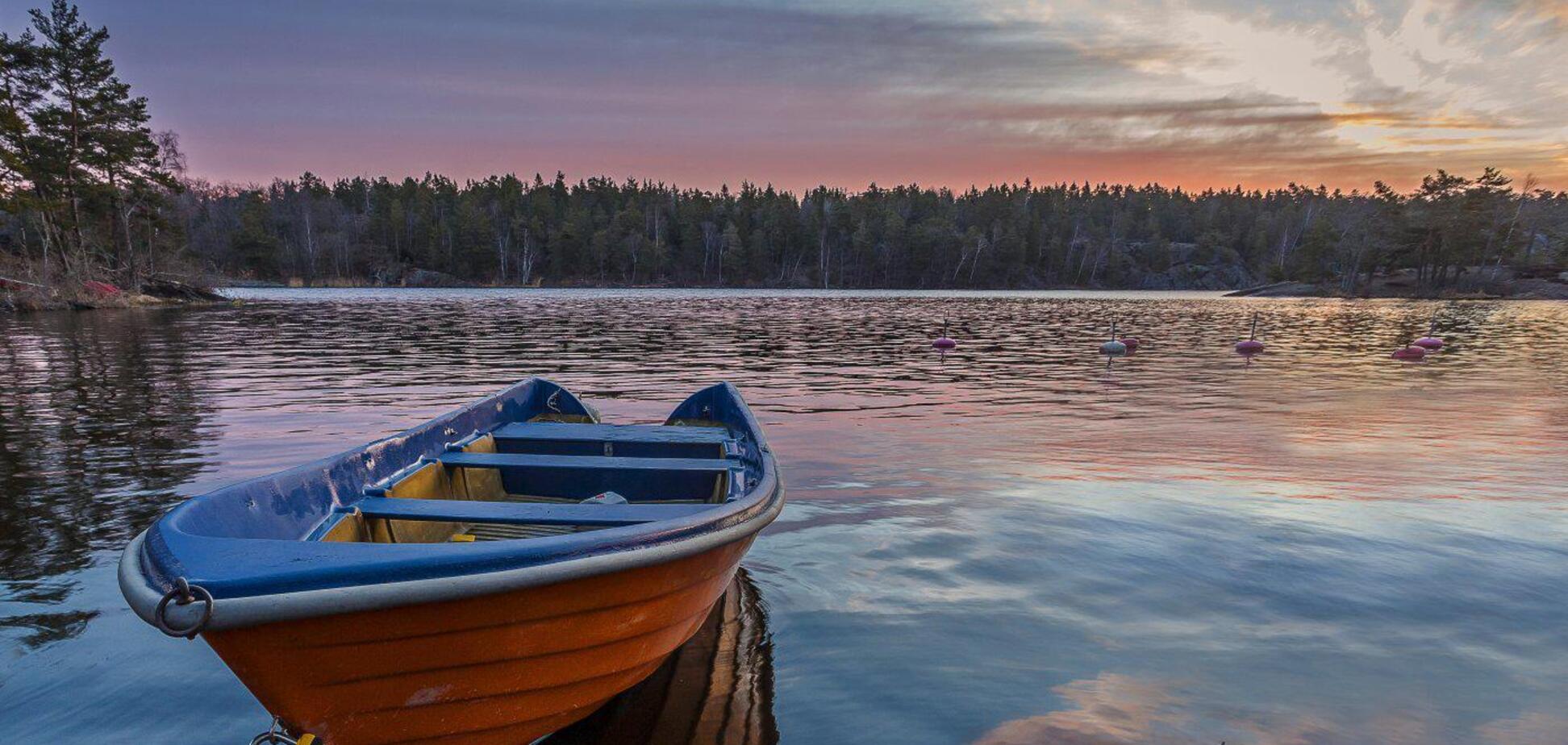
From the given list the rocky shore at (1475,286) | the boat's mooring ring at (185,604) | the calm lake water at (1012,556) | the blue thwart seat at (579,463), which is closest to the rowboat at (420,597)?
the boat's mooring ring at (185,604)

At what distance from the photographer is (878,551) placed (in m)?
7.03

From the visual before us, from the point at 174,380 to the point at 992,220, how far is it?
159 meters

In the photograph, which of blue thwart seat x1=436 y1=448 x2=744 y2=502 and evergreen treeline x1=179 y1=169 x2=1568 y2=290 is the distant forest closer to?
evergreen treeline x1=179 y1=169 x2=1568 y2=290

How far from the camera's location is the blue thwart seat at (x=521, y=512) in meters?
4.18

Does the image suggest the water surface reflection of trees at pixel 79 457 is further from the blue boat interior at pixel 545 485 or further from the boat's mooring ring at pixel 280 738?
the boat's mooring ring at pixel 280 738

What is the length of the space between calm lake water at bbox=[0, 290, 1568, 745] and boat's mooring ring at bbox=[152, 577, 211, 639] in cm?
204

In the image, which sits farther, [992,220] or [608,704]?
[992,220]

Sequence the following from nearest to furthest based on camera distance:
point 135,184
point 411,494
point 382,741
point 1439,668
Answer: point 382,741
point 1439,668
point 411,494
point 135,184

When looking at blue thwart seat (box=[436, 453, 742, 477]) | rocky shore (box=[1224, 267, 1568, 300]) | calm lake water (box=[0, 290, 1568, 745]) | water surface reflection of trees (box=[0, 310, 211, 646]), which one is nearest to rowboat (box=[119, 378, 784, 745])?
calm lake water (box=[0, 290, 1568, 745])

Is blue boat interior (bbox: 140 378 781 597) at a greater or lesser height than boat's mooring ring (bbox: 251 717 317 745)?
greater

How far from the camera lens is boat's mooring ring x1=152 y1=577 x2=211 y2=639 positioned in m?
2.56

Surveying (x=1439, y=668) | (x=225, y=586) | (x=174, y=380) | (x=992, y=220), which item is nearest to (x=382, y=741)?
(x=225, y=586)

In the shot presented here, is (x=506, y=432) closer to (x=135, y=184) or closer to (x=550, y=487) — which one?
(x=550, y=487)

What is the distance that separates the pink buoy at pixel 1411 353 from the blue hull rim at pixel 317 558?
96.1ft
